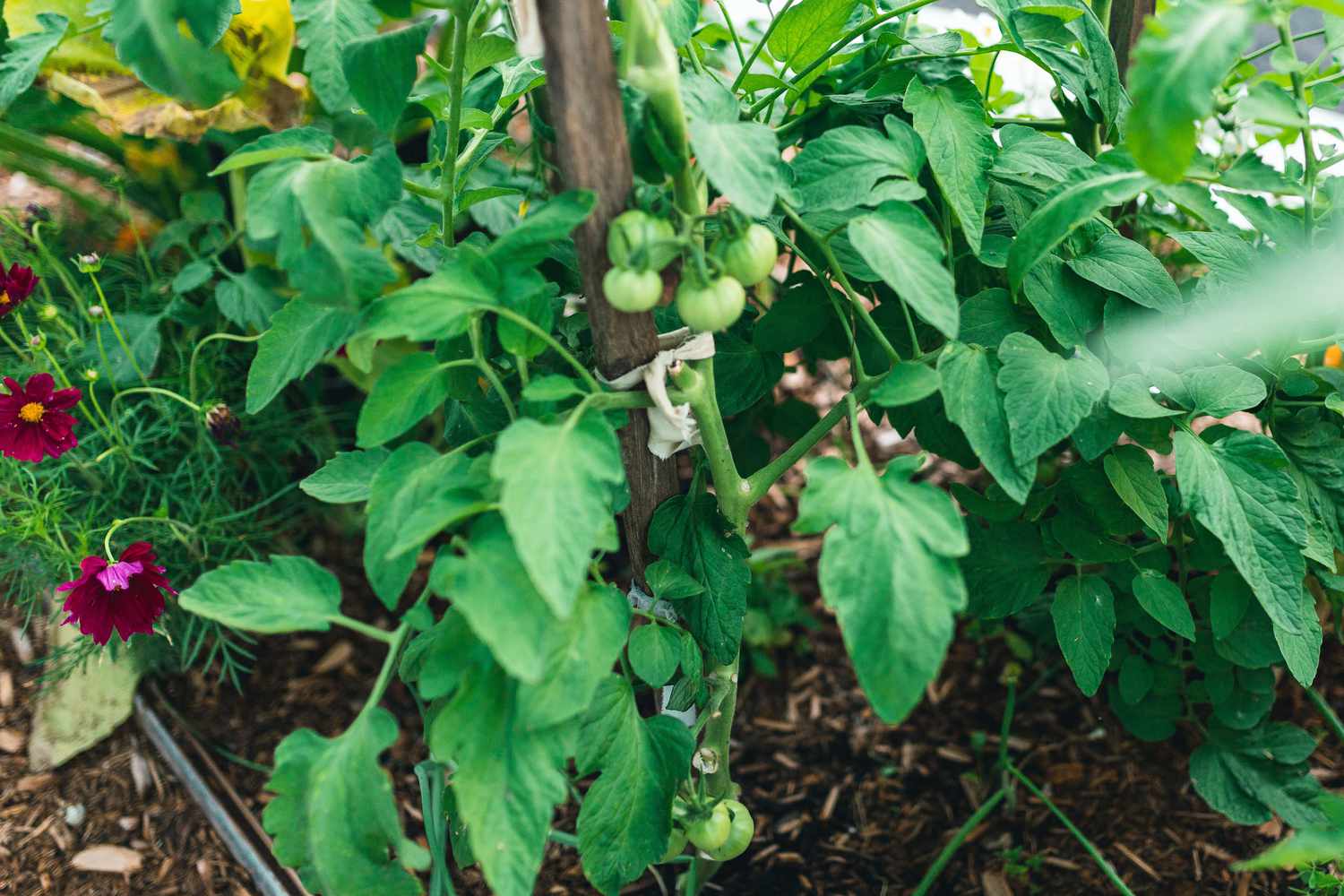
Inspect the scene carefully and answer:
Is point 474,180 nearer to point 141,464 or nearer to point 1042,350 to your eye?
point 141,464

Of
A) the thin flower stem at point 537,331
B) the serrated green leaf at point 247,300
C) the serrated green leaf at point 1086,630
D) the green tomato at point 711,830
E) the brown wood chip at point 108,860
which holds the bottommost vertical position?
the brown wood chip at point 108,860

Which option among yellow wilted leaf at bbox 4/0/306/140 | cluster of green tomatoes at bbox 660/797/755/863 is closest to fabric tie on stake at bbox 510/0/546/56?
cluster of green tomatoes at bbox 660/797/755/863

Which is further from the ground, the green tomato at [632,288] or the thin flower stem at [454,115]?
the thin flower stem at [454,115]

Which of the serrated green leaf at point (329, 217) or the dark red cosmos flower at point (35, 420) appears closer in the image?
the serrated green leaf at point (329, 217)

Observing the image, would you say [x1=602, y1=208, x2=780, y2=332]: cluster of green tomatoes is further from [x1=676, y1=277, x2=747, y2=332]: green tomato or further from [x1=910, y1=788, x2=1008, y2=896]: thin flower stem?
[x1=910, y1=788, x2=1008, y2=896]: thin flower stem

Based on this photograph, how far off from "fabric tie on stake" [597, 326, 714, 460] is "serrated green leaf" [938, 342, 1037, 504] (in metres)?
0.21

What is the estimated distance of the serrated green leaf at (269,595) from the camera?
74 cm

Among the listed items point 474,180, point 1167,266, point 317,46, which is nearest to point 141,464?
point 474,180

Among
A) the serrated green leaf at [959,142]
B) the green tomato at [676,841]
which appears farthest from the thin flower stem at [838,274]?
the green tomato at [676,841]

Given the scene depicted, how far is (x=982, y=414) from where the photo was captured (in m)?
0.82

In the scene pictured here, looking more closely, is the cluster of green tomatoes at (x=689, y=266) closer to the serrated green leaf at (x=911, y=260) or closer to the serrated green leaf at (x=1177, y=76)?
the serrated green leaf at (x=911, y=260)

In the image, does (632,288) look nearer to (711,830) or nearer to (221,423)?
(711,830)

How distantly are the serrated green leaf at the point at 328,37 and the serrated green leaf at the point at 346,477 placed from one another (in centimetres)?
29

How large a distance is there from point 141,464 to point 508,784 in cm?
96
